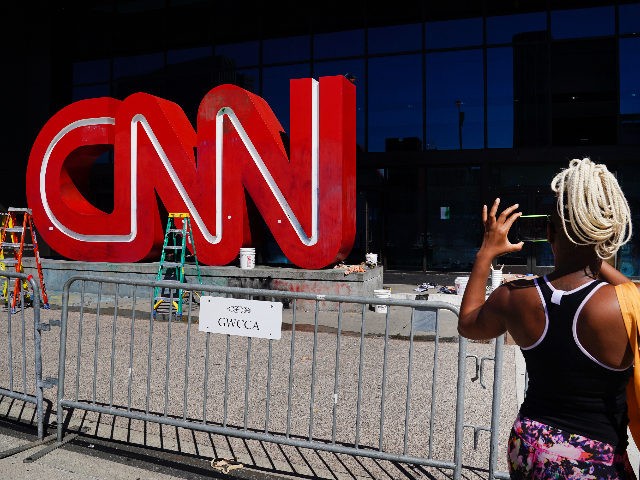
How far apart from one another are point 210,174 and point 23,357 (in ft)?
26.4

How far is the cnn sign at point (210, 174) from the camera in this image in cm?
1229

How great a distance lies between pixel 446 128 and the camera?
688 inches

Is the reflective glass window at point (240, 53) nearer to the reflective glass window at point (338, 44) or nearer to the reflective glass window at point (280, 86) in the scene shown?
the reflective glass window at point (280, 86)

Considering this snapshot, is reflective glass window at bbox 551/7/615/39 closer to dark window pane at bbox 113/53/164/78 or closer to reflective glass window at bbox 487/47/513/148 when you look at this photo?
reflective glass window at bbox 487/47/513/148

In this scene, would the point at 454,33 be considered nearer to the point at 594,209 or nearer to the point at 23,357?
the point at 23,357

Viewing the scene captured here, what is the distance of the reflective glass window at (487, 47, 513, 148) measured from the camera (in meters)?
17.1

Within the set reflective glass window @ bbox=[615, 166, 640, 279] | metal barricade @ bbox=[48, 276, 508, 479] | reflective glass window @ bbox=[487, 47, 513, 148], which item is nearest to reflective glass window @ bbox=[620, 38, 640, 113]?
reflective glass window @ bbox=[615, 166, 640, 279]

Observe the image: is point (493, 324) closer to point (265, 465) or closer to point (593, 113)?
point (265, 465)

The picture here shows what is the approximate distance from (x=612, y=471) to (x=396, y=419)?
12.2 feet

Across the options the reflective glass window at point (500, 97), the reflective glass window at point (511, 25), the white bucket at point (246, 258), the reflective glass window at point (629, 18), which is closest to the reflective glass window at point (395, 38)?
the reflective glass window at point (511, 25)

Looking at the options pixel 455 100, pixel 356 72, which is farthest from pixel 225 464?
pixel 356 72

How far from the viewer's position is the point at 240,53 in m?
19.8

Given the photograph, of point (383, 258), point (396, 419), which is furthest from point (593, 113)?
point (396, 419)

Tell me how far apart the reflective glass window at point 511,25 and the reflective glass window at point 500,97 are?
1.18 feet
